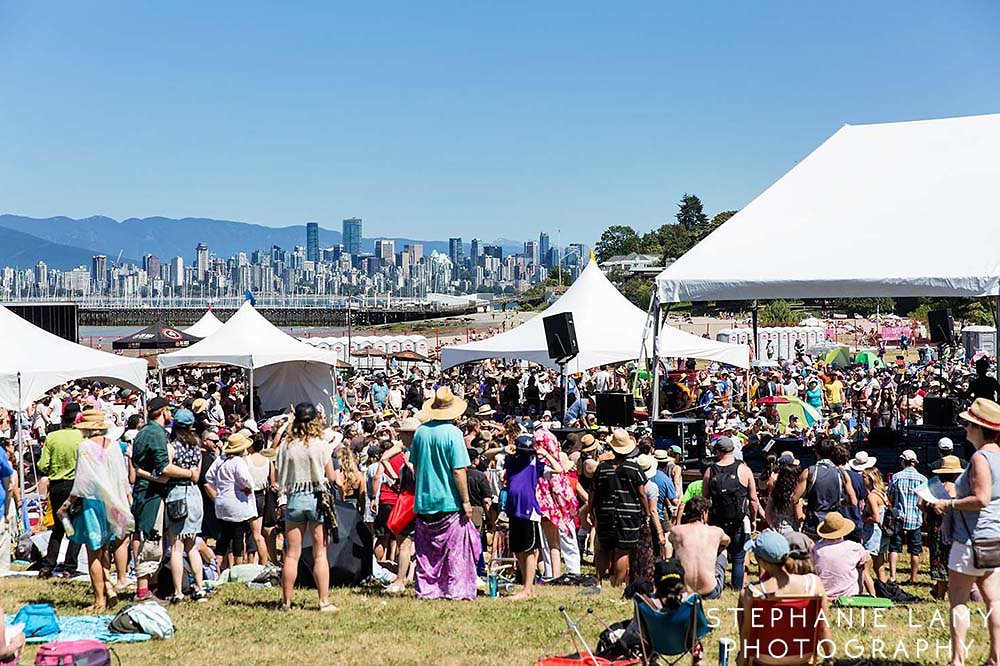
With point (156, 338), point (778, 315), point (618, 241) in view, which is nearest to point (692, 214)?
point (618, 241)

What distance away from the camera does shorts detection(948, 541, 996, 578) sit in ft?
16.7

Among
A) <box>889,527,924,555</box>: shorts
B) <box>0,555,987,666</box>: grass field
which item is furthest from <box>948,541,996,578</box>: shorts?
<box>889,527,924,555</box>: shorts

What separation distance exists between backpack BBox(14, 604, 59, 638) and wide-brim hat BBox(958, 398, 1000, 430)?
5045mm

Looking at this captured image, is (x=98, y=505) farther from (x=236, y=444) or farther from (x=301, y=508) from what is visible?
(x=301, y=508)

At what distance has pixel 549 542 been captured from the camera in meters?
8.27

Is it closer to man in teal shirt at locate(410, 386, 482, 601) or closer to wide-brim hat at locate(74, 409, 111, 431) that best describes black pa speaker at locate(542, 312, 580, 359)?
man in teal shirt at locate(410, 386, 482, 601)

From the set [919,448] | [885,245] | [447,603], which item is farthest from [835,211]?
[447,603]

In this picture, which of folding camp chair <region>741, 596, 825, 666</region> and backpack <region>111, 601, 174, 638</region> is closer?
folding camp chair <region>741, 596, 825, 666</region>

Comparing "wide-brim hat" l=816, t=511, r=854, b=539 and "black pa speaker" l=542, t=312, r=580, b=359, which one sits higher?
"black pa speaker" l=542, t=312, r=580, b=359

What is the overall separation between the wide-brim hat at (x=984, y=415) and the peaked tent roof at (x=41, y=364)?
33.8 ft

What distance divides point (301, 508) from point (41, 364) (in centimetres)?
710

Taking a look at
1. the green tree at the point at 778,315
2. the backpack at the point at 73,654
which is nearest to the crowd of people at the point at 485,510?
the backpack at the point at 73,654

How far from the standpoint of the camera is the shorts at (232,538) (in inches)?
328

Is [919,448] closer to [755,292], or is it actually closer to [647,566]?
[755,292]
